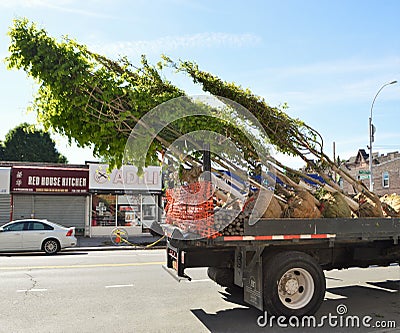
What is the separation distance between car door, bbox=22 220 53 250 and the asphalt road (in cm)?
481

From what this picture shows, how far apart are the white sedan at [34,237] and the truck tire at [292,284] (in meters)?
11.8

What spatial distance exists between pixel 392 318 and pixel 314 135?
11.6ft

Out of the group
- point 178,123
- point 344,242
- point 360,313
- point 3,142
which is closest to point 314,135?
point 344,242

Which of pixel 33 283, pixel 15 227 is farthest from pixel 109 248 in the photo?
pixel 33 283

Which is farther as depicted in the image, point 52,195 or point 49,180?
point 52,195

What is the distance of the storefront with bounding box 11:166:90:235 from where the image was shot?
21.6 m

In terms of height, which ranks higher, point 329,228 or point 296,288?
point 329,228

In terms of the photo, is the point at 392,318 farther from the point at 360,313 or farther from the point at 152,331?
the point at 152,331

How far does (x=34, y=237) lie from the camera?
15.8 metres

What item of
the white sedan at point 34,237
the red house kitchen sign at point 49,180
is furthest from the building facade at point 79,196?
the white sedan at point 34,237

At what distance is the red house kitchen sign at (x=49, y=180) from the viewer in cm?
2148

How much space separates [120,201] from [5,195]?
237 inches

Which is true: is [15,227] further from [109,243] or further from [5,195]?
[5,195]

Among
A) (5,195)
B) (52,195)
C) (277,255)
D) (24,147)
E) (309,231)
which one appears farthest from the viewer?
(24,147)
